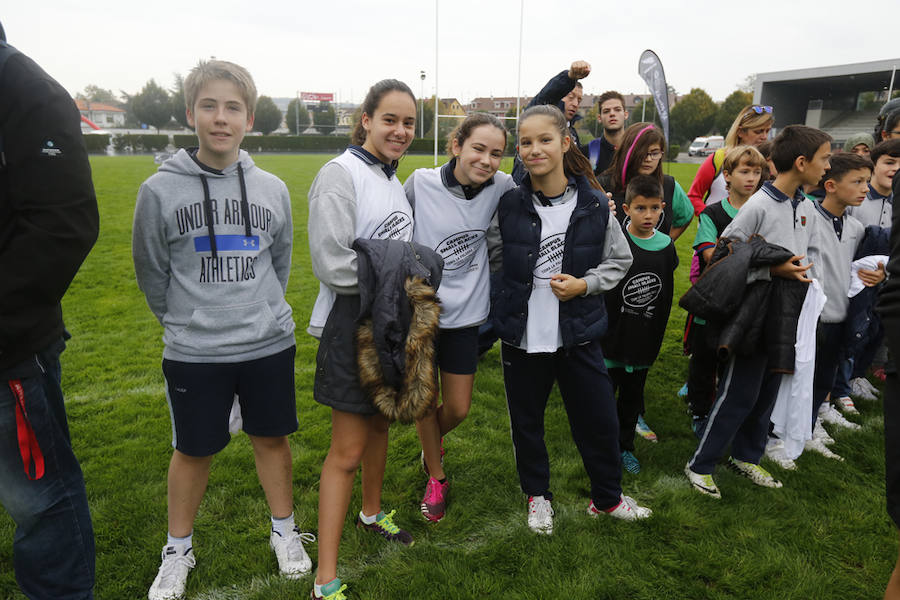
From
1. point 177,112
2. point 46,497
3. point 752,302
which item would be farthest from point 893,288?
point 177,112

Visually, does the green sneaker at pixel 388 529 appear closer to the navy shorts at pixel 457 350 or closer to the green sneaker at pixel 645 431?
the navy shorts at pixel 457 350

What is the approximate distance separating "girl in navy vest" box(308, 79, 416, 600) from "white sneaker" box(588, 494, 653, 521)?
131 cm

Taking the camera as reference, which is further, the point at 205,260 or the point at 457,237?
the point at 457,237

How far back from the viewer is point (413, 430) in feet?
12.5

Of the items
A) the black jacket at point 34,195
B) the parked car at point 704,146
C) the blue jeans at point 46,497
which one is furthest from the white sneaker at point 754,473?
the parked car at point 704,146

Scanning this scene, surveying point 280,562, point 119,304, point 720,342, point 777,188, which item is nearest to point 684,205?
point 777,188

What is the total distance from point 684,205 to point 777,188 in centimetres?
88

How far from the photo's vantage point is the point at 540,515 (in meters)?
2.79

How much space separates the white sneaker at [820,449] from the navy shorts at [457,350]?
2478 millimetres

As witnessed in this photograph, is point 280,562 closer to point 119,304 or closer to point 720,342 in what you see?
point 720,342

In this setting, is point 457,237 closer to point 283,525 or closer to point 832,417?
point 283,525

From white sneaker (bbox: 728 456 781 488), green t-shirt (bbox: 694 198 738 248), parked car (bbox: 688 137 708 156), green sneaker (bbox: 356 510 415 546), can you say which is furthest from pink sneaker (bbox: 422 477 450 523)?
parked car (bbox: 688 137 708 156)

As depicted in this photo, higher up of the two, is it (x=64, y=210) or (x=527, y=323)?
(x=64, y=210)

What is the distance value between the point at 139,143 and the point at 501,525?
55.3m
